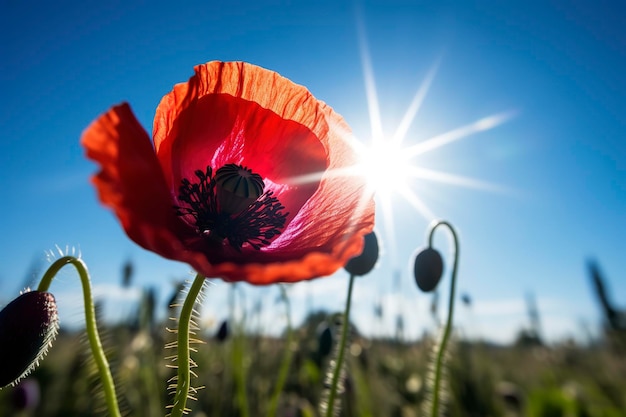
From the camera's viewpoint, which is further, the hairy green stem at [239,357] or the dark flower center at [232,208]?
the hairy green stem at [239,357]

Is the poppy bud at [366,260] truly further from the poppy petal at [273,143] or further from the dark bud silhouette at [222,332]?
the dark bud silhouette at [222,332]

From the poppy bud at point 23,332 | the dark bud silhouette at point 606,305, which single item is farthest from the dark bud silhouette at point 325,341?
the dark bud silhouette at point 606,305

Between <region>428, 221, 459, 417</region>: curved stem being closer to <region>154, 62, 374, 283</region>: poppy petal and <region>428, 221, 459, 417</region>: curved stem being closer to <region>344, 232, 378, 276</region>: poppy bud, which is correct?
<region>344, 232, 378, 276</region>: poppy bud

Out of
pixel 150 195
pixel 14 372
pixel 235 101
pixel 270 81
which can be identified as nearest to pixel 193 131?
pixel 235 101

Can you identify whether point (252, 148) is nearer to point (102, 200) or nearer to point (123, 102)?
point (123, 102)

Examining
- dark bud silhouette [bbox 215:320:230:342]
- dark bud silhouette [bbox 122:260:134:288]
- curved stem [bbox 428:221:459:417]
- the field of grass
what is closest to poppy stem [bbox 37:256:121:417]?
curved stem [bbox 428:221:459:417]

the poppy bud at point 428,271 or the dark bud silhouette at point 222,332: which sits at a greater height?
the poppy bud at point 428,271
